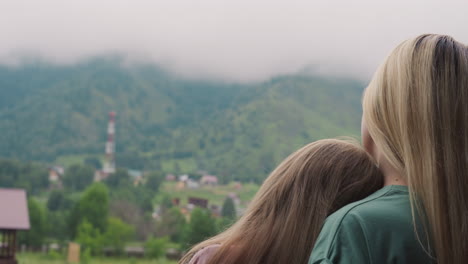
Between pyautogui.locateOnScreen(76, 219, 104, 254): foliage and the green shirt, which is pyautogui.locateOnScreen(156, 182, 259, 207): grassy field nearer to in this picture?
pyautogui.locateOnScreen(76, 219, 104, 254): foliage

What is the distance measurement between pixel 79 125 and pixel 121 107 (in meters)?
4.99

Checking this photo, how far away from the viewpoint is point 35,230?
2316cm

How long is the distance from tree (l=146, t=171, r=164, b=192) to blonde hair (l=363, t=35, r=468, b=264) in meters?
37.4

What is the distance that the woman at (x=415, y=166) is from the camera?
1.79 ft

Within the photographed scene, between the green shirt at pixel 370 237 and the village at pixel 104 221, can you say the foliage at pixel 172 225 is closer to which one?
the village at pixel 104 221

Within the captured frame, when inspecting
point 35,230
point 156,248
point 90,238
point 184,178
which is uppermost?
point 90,238

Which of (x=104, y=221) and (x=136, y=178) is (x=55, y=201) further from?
(x=136, y=178)

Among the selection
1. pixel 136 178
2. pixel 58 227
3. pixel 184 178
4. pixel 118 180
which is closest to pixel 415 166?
pixel 58 227

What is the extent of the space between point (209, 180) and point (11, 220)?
28766 millimetres

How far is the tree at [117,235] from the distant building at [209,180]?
14850 mm

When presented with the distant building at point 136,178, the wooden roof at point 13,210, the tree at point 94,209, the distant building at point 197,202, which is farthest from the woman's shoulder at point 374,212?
the distant building at point 136,178

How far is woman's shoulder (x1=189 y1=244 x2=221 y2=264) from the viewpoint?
967 mm

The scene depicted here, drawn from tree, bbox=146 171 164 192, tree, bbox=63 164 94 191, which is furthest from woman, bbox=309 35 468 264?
tree, bbox=63 164 94 191

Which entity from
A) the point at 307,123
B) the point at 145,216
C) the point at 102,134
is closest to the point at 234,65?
the point at 102,134
